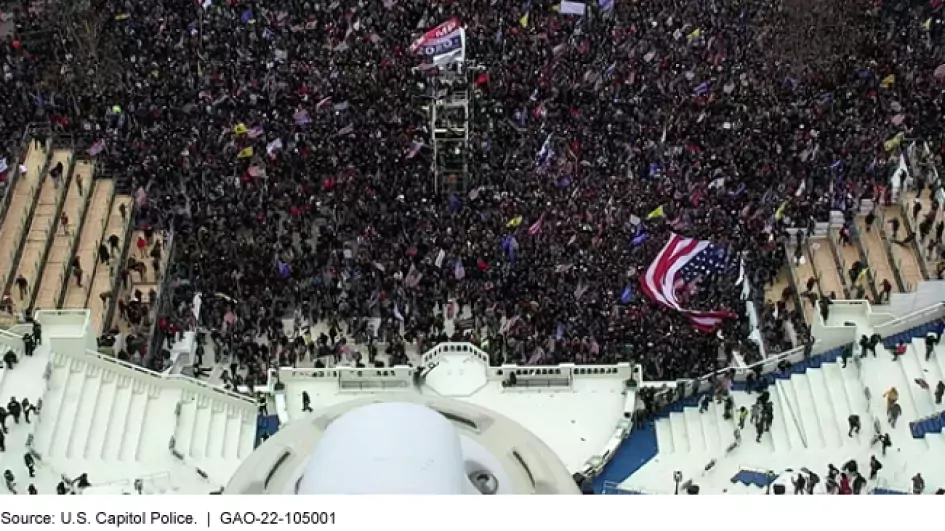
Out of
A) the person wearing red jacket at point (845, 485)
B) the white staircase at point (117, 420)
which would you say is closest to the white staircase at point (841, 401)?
the person wearing red jacket at point (845, 485)

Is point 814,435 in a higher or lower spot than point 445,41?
lower

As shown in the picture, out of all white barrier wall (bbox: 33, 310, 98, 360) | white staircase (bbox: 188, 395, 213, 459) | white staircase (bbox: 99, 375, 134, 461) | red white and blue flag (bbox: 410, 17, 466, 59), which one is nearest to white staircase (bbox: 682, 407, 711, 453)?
white staircase (bbox: 188, 395, 213, 459)

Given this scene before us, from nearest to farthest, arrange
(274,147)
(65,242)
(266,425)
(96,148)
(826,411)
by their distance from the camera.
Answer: (826,411) < (266,425) < (65,242) < (96,148) < (274,147)

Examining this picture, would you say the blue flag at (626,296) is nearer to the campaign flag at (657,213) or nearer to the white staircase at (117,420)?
the campaign flag at (657,213)

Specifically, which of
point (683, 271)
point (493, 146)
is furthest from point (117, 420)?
point (493, 146)

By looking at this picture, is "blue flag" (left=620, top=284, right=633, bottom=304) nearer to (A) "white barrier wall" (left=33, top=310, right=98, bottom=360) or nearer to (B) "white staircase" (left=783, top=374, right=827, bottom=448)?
(B) "white staircase" (left=783, top=374, right=827, bottom=448)

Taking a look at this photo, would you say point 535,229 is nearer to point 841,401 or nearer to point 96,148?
point 841,401
